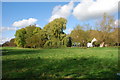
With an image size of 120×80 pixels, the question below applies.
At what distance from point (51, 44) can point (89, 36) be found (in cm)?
1200

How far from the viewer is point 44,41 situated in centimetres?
3706

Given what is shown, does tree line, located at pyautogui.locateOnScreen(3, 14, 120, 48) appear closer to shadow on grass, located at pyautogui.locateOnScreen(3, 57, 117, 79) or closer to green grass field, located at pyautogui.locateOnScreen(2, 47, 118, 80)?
green grass field, located at pyautogui.locateOnScreen(2, 47, 118, 80)

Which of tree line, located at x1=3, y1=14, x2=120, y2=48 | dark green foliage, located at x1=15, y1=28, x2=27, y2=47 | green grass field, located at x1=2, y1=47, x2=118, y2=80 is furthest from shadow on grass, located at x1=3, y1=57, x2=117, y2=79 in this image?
dark green foliage, located at x1=15, y1=28, x2=27, y2=47

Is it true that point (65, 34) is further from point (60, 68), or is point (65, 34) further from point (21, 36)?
point (60, 68)

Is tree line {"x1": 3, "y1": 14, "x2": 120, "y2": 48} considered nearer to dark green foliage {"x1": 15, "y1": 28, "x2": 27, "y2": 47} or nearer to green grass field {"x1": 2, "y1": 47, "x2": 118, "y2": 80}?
dark green foliage {"x1": 15, "y1": 28, "x2": 27, "y2": 47}

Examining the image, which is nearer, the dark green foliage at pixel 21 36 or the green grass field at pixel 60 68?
the green grass field at pixel 60 68

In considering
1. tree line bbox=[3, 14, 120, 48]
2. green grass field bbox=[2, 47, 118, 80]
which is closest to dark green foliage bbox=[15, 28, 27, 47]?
tree line bbox=[3, 14, 120, 48]

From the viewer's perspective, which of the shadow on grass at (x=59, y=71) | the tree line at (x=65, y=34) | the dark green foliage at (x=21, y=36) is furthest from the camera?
the dark green foliage at (x=21, y=36)

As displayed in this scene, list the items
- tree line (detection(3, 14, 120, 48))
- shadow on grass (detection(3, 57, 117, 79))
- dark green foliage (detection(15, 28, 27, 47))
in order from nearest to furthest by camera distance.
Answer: shadow on grass (detection(3, 57, 117, 79)) → tree line (detection(3, 14, 120, 48)) → dark green foliage (detection(15, 28, 27, 47))

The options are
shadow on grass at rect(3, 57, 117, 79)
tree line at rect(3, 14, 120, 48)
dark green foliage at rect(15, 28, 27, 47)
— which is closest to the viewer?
shadow on grass at rect(3, 57, 117, 79)

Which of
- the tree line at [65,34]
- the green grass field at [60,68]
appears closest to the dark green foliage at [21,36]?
the tree line at [65,34]

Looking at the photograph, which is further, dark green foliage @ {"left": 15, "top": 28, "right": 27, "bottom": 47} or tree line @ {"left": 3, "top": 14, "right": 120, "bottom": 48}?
dark green foliage @ {"left": 15, "top": 28, "right": 27, "bottom": 47}

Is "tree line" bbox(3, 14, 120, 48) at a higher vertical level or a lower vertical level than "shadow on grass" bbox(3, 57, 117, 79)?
higher

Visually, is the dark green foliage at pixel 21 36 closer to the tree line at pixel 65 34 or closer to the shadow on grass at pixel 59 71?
the tree line at pixel 65 34
